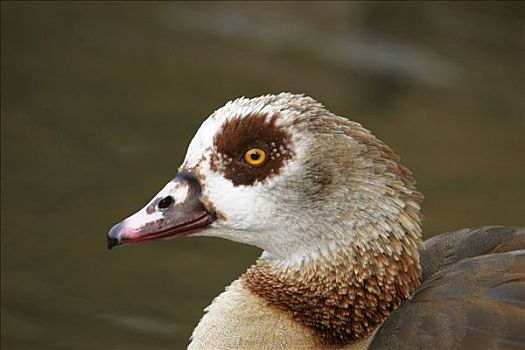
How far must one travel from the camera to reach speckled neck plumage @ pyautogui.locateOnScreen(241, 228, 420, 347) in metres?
4.95

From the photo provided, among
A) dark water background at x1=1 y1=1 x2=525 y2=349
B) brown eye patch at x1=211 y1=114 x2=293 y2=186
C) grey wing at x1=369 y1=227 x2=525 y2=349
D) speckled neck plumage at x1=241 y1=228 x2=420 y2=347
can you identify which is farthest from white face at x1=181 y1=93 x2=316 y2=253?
dark water background at x1=1 y1=1 x2=525 y2=349

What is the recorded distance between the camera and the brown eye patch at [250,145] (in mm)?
4895

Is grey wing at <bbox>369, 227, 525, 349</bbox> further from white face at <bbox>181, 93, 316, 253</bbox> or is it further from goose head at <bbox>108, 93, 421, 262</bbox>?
white face at <bbox>181, 93, 316, 253</bbox>

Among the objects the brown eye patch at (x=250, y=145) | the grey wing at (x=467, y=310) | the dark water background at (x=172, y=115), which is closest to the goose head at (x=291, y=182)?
the brown eye patch at (x=250, y=145)

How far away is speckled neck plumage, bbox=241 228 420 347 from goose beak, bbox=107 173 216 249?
0.39 m

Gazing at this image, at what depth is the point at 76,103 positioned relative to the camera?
9.41m

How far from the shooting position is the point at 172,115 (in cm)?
938

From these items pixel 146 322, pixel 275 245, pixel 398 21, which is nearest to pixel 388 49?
pixel 398 21

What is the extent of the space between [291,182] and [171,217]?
48 centimetres

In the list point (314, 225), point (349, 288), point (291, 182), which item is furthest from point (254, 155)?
point (349, 288)

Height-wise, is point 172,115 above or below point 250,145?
above

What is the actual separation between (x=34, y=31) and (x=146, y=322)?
451 centimetres

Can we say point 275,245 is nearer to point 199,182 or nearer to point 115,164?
point 199,182

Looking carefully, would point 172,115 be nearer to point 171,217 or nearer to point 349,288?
point 171,217
